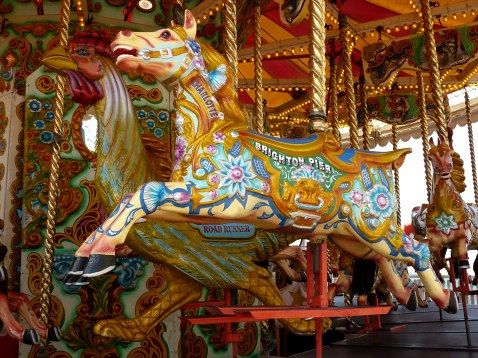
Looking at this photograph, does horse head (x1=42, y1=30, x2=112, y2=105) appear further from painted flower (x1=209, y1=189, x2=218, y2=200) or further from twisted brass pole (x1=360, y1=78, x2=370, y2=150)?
twisted brass pole (x1=360, y1=78, x2=370, y2=150)

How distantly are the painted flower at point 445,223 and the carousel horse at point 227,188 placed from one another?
5.03 feet

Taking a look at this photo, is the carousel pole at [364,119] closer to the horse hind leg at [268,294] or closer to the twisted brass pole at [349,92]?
the twisted brass pole at [349,92]

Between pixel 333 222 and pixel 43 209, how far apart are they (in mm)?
2289

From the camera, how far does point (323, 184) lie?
2.11 m

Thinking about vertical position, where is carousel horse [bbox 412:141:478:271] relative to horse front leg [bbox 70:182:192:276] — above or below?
above

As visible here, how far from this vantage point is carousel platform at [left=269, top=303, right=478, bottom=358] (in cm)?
323

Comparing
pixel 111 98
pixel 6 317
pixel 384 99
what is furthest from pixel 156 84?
pixel 384 99

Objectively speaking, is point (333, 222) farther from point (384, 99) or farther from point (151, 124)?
point (384, 99)

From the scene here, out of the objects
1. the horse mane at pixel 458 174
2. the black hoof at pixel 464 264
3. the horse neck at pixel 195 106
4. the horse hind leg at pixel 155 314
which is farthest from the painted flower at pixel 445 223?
the horse neck at pixel 195 106

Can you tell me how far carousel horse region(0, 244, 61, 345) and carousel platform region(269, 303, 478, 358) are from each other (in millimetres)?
1459

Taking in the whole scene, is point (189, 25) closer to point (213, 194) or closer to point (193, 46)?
point (193, 46)

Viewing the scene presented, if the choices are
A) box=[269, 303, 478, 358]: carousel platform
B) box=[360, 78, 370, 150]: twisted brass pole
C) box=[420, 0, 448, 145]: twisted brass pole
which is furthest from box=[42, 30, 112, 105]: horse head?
box=[360, 78, 370, 150]: twisted brass pole

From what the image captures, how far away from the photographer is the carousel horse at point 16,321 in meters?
2.82

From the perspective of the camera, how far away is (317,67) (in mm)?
2311
